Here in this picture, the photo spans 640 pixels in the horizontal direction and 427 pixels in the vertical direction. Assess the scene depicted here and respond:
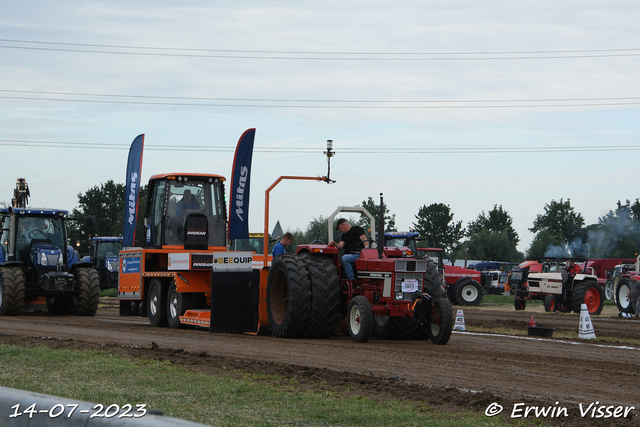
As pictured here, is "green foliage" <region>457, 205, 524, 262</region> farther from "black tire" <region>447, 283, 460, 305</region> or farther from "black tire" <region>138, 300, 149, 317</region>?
"black tire" <region>138, 300, 149, 317</region>

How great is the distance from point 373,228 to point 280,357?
447 cm

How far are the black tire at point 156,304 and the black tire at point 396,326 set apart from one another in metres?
4.77

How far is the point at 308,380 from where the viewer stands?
765 centimetres

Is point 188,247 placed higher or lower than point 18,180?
lower

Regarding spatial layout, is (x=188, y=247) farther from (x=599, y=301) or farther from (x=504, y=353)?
(x=599, y=301)

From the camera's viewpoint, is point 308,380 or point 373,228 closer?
point 308,380

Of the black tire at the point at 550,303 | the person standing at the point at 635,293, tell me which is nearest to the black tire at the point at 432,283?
the person standing at the point at 635,293

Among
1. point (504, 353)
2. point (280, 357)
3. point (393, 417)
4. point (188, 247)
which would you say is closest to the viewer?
point (393, 417)

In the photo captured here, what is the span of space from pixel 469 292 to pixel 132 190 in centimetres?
1623

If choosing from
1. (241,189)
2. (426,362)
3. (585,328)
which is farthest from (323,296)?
(241,189)

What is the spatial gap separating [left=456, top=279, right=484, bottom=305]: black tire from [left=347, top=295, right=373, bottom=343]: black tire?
19.2 m

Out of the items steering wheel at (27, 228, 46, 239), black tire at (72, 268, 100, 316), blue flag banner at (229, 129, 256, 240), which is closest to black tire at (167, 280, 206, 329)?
blue flag banner at (229, 129, 256, 240)

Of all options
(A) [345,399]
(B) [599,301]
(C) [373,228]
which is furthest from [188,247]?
(B) [599,301]

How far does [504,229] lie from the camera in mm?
108875
